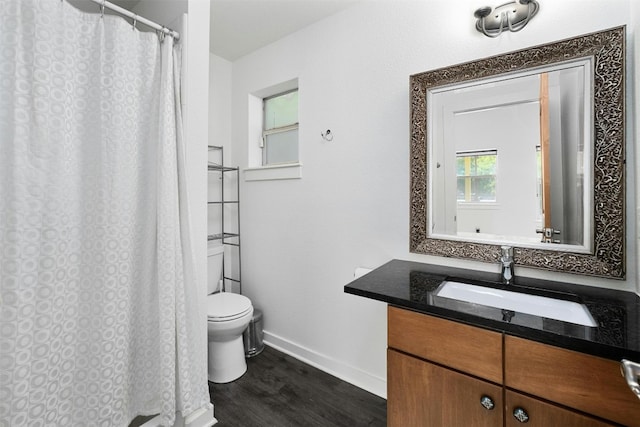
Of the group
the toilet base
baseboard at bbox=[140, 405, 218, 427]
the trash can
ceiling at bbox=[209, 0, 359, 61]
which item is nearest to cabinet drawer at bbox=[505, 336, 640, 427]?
baseboard at bbox=[140, 405, 218, 427]

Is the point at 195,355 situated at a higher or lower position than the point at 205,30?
lower

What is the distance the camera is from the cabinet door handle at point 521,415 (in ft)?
2.86

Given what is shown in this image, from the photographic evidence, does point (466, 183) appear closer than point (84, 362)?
No

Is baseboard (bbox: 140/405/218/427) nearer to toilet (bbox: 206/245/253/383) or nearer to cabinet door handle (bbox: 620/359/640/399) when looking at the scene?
toilet (bbox: 206/245/253/383)

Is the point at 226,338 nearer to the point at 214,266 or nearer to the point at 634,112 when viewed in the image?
the point at 214,266

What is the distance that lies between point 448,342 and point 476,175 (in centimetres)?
87

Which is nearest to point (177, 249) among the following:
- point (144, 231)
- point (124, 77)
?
point (144, 231)

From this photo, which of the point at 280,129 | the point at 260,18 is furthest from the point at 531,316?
the point at 260,18

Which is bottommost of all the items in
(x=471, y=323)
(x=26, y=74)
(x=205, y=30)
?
(x=471, y=323)

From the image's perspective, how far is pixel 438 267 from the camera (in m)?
1.51

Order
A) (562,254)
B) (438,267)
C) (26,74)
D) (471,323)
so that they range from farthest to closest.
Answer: (438,267), (562,254), (26,74), (471,323)

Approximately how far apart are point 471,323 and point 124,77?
1767mm

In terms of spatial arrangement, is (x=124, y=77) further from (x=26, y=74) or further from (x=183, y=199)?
(x=183, y=199)

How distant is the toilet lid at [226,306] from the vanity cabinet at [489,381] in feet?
3.72
